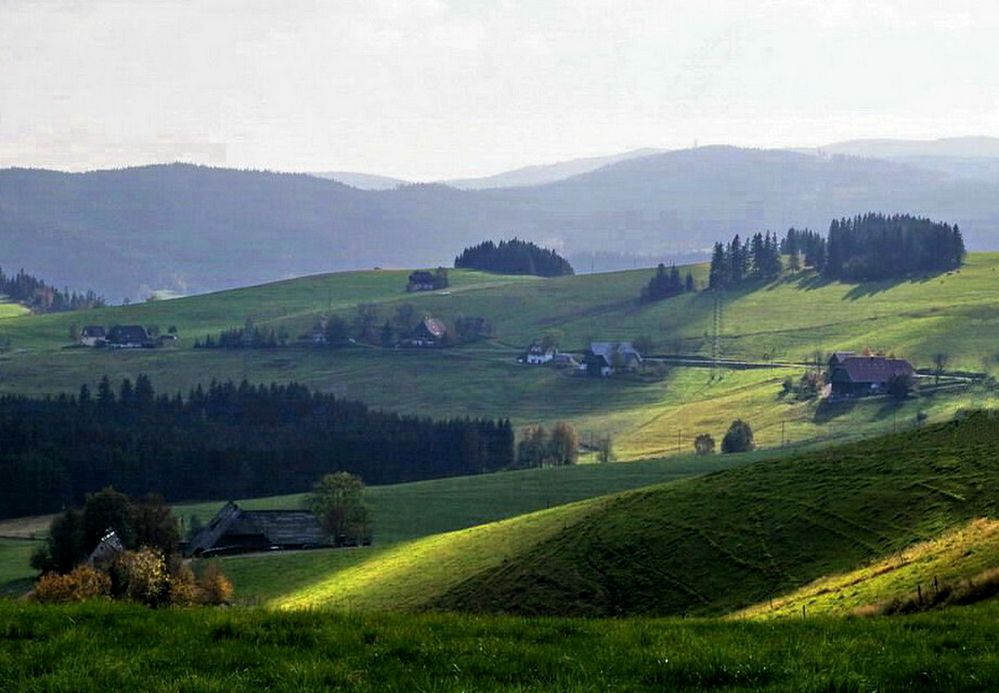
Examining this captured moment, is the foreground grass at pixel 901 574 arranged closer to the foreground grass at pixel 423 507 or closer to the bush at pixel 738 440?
the foreground grass at pixel 423 507

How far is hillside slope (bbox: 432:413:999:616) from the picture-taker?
4744 centimetres

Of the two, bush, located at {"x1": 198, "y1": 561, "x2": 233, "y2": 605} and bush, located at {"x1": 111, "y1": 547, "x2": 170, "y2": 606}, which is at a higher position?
bush, located at {"x1": 111, "y1": 547, "x2": 170, "y2": 606}

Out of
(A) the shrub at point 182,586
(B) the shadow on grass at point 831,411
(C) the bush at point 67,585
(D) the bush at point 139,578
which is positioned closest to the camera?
(D) the bush at point 139,578

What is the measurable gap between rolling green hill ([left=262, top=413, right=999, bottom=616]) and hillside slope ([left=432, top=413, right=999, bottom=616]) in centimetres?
9

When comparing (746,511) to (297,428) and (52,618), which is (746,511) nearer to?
(52,618)

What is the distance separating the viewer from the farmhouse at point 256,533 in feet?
373

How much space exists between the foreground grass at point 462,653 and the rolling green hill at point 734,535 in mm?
22675

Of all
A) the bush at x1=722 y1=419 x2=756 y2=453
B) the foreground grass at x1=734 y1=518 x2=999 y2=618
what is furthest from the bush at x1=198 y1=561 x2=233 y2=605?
the bush at x1=722 y1=419 x2=756 y2=453

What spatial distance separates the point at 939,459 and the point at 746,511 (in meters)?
8.74

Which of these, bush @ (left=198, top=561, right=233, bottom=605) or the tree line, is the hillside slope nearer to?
bush @ (left=198, top=561, right=233, bottom=605)

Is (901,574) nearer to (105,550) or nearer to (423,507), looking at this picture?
(105,550)

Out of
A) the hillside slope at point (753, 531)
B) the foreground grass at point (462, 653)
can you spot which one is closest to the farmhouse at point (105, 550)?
the hillside slope at point (753, 531)

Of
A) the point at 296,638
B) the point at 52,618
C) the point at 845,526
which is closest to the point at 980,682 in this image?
the point at 296,638

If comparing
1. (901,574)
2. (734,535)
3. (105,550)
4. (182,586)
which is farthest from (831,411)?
(901,574)
